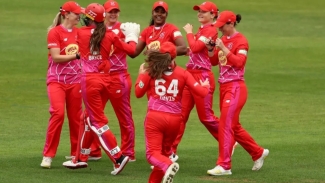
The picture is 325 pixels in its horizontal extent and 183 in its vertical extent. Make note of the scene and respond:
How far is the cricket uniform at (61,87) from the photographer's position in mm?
14000

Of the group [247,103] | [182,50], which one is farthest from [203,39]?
[247,103]

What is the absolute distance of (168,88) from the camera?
12.0 metres

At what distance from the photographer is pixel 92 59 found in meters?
13.6

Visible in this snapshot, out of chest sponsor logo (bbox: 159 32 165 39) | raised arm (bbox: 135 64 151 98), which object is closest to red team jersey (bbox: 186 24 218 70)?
chest sponsor logo (bbox: 159 32 165 39)

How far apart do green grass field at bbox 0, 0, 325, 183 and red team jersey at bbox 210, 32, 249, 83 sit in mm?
1426

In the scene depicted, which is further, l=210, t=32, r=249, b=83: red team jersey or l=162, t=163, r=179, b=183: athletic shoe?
l=210, t=32, r=249, b=83: red team jersey

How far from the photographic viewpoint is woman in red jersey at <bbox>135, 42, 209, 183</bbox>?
1188 cm

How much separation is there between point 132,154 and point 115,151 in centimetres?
135

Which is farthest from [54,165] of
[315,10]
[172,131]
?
[315,10]

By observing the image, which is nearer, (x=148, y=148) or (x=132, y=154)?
(x=148, y=148)

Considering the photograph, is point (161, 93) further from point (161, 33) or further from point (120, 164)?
point (161, 33)

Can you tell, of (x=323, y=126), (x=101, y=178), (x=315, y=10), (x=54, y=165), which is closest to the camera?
(x=101, y=178)

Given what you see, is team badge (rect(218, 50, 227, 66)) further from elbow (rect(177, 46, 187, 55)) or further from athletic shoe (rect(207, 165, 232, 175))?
athletic shoe (rect(207, 165, 232, 175))

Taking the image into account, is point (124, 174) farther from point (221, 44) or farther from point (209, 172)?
point (221, 44)
